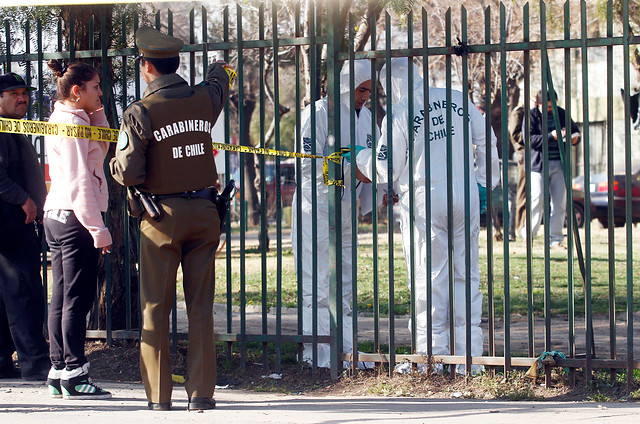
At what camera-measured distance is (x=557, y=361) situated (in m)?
5.22

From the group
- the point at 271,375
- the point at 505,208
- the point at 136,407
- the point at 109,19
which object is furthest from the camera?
the point at 109,19

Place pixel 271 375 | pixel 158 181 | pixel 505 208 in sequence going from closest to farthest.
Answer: pixel 158 181
pixel 505 208
pixel 271 375

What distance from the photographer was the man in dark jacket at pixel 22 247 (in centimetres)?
543

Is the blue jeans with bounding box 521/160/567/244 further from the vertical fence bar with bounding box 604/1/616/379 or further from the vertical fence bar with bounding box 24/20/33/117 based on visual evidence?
the vertical fence bar with bounding box 24/20/33/117

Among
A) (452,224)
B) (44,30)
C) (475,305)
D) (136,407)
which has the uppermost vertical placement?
(44,30)

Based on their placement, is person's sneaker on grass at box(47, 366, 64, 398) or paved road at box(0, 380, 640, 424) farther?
person's sneaker on grass at box(47, 366, 64, 398)

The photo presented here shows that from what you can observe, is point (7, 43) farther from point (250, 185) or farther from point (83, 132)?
point (250, 185)

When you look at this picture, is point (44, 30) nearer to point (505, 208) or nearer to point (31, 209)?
point (31, 209)

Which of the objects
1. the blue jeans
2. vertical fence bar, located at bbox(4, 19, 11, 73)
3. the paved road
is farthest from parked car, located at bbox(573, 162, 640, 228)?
vertical fence bar, located at bbox(4, 19, 11, 73)

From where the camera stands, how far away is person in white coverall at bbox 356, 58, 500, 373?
551cm

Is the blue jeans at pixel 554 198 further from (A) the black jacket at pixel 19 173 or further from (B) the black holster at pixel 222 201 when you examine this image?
(A) the black jacket at pixel 19 173

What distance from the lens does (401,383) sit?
5.40m

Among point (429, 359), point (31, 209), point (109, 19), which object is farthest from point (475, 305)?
point (109, 19)

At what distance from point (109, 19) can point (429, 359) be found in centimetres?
356
